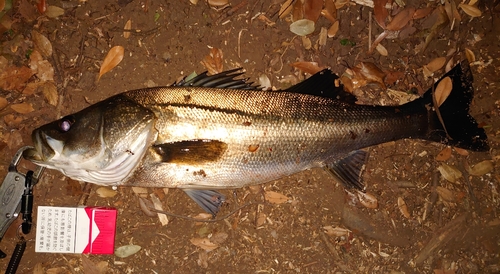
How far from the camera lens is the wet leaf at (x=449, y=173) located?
3.11m

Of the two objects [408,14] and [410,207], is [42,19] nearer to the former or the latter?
[408,14]

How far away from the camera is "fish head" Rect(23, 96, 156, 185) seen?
235 cm

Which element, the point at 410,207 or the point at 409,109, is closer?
the point at 409,109

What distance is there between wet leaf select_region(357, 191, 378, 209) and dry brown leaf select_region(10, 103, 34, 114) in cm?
302

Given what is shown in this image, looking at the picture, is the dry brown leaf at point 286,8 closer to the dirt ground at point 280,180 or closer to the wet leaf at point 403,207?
the dirt ground at point 280,180

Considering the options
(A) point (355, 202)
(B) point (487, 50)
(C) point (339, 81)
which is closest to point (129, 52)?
(C) point (339, 81)

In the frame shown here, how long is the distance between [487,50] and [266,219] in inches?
104

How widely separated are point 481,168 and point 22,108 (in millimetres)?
4180

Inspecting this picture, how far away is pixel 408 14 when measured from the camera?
311 cm

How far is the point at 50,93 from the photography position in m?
2.88

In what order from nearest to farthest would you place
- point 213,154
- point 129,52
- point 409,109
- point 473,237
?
point 213,154 < point 409,109 < point 129,52 < point 473,237

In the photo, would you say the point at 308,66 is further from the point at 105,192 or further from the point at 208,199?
the point at 105,192

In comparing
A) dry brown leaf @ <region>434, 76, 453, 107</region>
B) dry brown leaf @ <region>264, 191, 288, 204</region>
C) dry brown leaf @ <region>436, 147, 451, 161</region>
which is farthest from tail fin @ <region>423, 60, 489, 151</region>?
dry brown leaf @ <region>264, 191, 288, 204</region>

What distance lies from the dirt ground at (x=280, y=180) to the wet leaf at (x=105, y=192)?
45 mm
